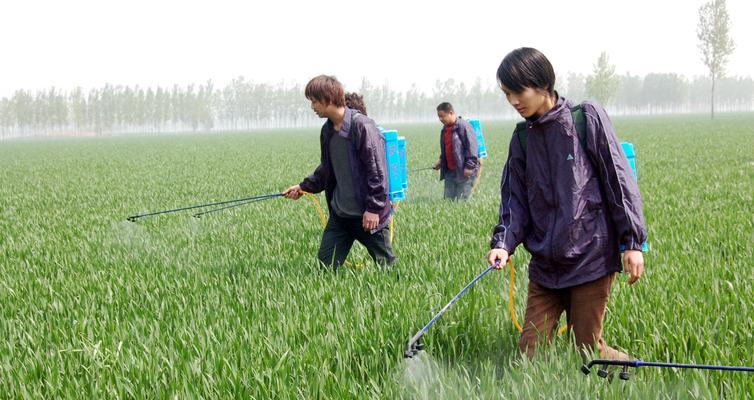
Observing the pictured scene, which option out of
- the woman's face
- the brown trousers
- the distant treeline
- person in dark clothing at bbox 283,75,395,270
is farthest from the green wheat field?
the distant treeline

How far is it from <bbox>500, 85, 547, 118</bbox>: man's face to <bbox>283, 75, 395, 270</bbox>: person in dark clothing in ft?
6.62

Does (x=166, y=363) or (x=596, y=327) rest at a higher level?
(x=596, y=327)

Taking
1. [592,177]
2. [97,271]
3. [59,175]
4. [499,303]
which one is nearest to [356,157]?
[499,303]

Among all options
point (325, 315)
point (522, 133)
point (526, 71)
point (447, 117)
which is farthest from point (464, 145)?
point (526, 71)

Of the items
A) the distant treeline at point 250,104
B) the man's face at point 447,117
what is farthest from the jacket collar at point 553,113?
the distant treeline at point 250,104

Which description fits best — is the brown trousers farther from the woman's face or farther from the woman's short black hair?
the woman's short black hair

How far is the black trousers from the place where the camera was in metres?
4.86

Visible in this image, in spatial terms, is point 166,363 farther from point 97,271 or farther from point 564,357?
point 97,271

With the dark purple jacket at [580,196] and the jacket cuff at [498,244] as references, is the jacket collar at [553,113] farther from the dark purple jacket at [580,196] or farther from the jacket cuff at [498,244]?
the jacket cuff at [498,244]

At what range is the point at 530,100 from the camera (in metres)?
2.51

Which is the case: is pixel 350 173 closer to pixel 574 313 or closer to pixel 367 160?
pixel 367 160

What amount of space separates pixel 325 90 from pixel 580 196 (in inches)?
90.0

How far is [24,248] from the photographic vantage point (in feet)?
23.1

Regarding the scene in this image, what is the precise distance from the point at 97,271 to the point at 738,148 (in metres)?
19.8
